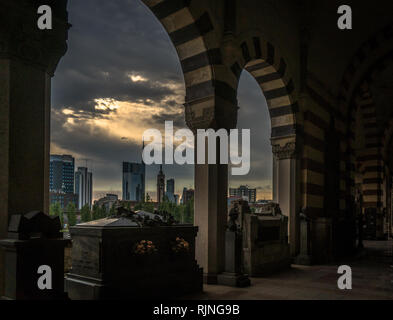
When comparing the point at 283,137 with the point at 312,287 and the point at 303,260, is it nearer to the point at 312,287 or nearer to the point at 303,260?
the point at 303,260

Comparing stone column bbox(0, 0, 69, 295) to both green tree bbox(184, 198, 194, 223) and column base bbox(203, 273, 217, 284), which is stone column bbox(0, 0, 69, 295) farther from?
green tree bbox(184, 198, 194, 223)

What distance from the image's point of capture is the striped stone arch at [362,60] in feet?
40.2

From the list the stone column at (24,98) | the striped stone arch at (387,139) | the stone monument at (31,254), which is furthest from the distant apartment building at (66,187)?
the stone monument at (31,254)

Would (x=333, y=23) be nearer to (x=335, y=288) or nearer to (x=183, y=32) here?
(x=183, y=32)

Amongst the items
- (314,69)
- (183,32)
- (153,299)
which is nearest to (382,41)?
(314,69)

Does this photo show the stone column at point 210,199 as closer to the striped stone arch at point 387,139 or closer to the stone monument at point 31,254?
the stone monument at point 31,254

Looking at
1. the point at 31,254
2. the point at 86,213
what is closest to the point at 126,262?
the point at 31,254

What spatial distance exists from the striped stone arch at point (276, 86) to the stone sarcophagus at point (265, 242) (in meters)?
2.40

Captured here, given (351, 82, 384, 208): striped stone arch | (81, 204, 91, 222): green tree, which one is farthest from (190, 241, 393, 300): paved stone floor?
(81, 204, 91, 222): green tree

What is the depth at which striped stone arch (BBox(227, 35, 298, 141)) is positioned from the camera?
8992mm

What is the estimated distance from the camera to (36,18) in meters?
3.76

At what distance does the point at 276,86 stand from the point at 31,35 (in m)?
7.24

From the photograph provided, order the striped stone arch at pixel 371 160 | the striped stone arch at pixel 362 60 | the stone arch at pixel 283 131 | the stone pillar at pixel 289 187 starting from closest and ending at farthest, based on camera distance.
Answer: the stone arch at pixel 283 131 < the stone pillar at pixel 289 187 < the striped stone arch at pixel 362 60 < the striped stone arch at pixel 371 160

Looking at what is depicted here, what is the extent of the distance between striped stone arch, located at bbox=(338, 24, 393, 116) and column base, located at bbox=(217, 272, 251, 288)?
8.03 m
